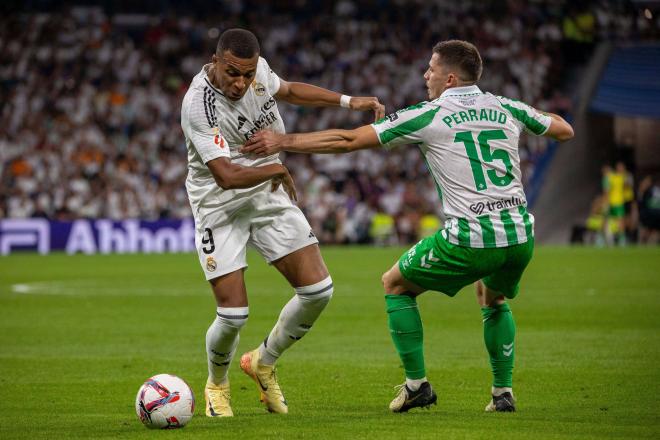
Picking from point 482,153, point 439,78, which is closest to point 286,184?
point 439,78

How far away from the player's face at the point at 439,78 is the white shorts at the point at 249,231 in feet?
4.68

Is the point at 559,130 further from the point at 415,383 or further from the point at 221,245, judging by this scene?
the point at 221,245

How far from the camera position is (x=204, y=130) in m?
7.55

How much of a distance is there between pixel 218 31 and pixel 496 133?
31.2 metres

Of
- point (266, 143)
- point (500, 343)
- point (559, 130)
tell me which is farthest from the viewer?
point (500, 343)

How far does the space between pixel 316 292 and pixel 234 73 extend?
1.69 metres

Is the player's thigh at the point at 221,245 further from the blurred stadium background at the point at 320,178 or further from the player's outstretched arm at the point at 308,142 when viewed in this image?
the blurred stadium background at the point at 320,178

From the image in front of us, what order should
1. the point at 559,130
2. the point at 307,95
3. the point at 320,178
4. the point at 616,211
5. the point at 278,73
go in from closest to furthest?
the point at 559,130
the point at 307,95
the point at 616,211
the point at 320,178
the point at 278,73

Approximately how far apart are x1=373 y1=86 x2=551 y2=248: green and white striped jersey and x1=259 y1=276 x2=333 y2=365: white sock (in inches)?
45.8

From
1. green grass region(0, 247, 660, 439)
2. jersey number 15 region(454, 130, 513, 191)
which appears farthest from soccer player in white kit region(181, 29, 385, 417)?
jersey number 15 region(454, 130, 513, 191)

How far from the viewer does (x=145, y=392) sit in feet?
Result: 23.6

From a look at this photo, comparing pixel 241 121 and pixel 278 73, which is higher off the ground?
pixel 241 121

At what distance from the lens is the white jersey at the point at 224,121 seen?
7621mm

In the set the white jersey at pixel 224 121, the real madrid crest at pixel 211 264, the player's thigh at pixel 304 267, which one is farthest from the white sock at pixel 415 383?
the white jersey at pixel 224 121
